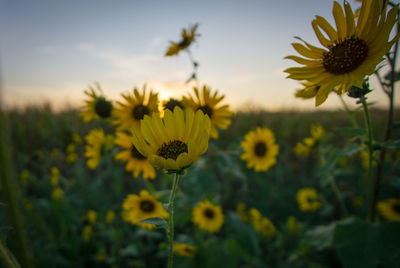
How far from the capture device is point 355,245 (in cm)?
126

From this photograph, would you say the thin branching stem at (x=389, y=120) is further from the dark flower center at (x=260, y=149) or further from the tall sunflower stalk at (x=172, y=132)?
the dark flower center at (x=260, y=149)

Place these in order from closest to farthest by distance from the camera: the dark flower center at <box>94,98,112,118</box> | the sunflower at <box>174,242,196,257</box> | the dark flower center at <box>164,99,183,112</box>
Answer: the dark flower center at <box>164,99,183,112</box>, the dark flower center at <box>94,98,112,118</box>, the sunflower at <box>174,242,196,257</box>

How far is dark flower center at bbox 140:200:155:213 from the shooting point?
214 centimetres

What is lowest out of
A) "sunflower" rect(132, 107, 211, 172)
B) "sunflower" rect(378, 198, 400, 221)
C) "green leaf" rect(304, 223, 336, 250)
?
"sunflower" rect(378, 198, 400, 221)

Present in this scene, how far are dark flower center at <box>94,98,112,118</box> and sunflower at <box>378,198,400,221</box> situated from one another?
3071mm

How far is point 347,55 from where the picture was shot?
935 millimetres

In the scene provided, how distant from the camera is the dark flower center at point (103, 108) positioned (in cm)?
181

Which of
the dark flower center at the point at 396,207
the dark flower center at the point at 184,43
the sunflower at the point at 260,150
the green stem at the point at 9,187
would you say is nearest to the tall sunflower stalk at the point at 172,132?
the green stem at the point at 9,187

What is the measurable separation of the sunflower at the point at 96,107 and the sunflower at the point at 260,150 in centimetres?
136

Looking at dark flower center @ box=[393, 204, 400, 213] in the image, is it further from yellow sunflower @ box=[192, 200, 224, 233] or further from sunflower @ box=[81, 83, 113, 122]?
sunflower @ box=[81, 83, 113, 122]

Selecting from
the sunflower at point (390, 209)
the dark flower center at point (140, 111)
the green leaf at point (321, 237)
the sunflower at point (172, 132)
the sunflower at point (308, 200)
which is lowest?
the sunflower at point (308, 200)

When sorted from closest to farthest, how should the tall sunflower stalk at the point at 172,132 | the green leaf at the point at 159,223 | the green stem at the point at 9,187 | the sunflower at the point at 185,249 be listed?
the green stem at the point at 9,187
the green leaf at the point at 159,223
the tall sunflower stalk at the point at 172,132
the sunflower at the point at 185,249

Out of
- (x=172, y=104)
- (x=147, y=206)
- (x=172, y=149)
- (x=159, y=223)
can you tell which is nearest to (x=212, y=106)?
(x=172, y=104)

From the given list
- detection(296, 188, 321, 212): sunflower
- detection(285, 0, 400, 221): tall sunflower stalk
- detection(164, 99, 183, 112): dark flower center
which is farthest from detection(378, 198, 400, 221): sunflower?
detection(164, 99, 183, 112): dark flower center
